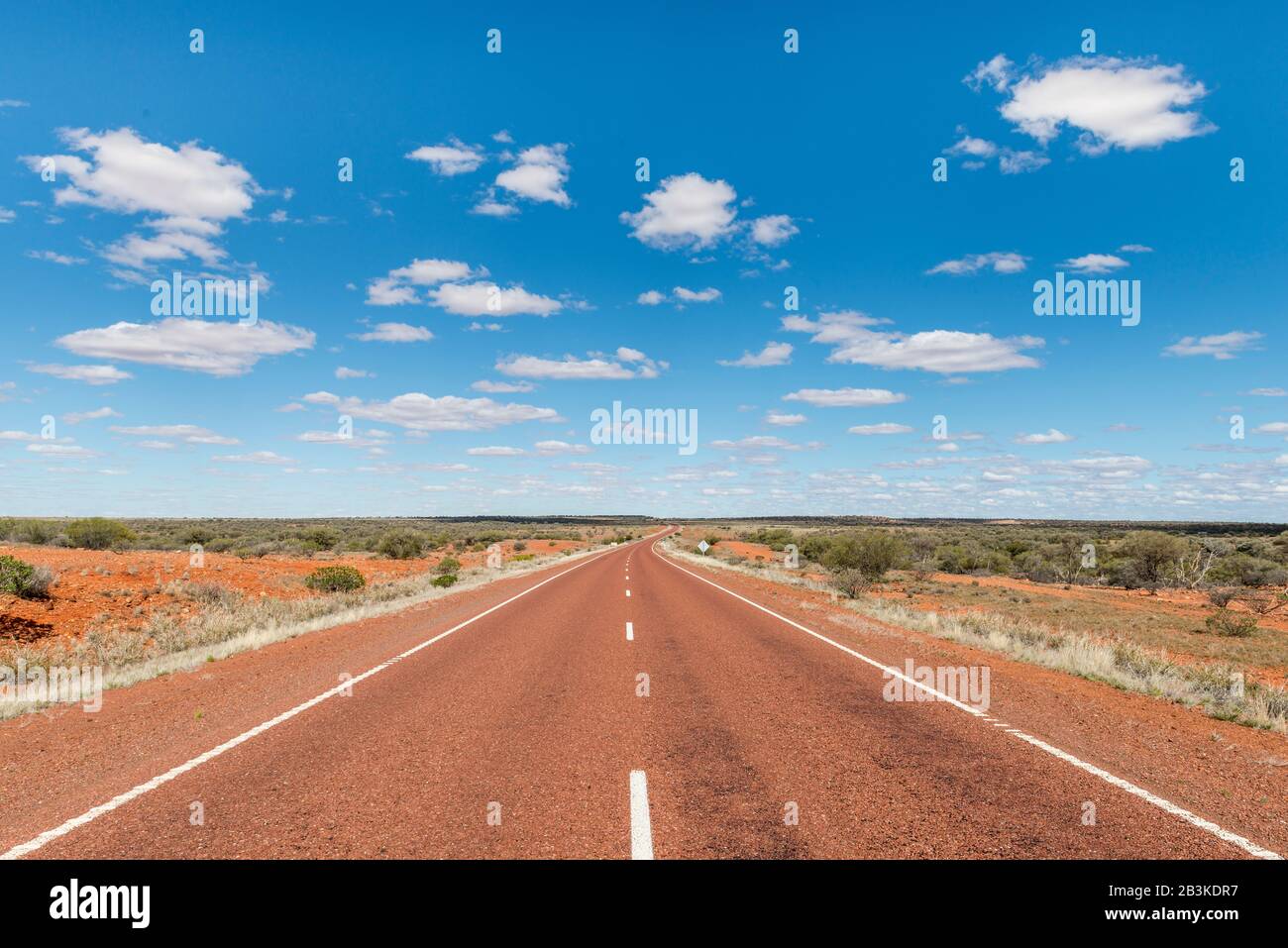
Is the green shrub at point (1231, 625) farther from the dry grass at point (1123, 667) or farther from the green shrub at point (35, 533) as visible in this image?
the green shrub at point (35, 533)

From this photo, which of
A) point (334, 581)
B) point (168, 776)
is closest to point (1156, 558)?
point (334, 581)

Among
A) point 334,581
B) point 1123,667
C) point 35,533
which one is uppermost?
point 35,533

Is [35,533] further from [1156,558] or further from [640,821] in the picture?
[1156,558]

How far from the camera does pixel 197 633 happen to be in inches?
571

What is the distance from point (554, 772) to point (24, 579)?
2127 centimetres

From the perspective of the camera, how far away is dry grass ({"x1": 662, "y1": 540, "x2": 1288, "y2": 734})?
8531 mm

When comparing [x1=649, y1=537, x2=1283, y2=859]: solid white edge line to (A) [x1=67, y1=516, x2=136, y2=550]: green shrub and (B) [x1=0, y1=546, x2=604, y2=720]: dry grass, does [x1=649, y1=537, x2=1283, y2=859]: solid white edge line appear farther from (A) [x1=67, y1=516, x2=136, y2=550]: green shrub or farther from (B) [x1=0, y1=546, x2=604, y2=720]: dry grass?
(A) [x1=67, y1=516, x2=136, y2=550]: green shrub

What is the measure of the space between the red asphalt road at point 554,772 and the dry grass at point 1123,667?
3.62 metres

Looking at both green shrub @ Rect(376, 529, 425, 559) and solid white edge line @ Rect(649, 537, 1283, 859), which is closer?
solid white edge line @ Rect(649, 537, 1283, 859)

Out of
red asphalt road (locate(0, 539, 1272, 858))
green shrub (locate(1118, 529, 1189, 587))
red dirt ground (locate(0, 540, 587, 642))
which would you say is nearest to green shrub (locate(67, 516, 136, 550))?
red dirt ground (locate(0, 540, 587, 642))

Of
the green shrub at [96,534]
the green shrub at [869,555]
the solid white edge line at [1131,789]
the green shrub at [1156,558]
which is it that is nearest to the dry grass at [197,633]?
the solid white edge line at [1131,789]

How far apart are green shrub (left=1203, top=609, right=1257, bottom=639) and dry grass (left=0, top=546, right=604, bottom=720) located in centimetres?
2386

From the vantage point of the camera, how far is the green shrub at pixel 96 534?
41031 mm
